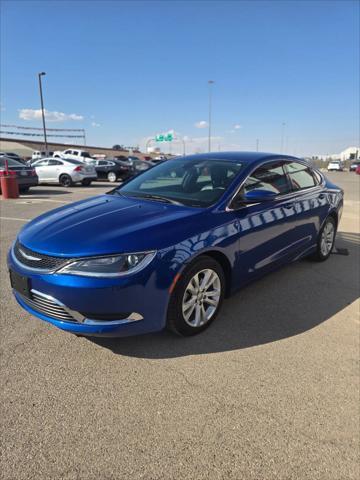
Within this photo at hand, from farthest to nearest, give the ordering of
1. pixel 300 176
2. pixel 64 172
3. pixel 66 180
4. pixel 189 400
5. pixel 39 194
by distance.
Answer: pixel 66 180 < pixel 64 172 < pixel 39 194 < pixel 300 176 < pixel 189 400

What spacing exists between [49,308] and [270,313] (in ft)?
6.91

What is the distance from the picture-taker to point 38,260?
270 centimetres

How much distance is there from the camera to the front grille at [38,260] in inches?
102

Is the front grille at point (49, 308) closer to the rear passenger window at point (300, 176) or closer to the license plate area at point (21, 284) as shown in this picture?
the license plate area at point (21, 284)

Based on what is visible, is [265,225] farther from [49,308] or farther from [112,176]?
[112,176]

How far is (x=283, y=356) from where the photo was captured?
2.96 m

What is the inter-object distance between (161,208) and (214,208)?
1.53 feet

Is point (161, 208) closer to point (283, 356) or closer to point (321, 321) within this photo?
point (283, 356)

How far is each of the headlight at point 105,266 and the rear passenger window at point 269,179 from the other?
1.56 meters

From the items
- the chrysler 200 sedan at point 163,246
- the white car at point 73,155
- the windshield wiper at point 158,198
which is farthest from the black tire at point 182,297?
the white car at point 73,155

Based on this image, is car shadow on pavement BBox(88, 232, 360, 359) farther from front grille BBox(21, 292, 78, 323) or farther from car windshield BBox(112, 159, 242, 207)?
car windshield BBox(112, 159, 242, 207)

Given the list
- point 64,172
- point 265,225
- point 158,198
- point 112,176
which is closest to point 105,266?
point 158,198

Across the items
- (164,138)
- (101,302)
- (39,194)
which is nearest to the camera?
(101,302)

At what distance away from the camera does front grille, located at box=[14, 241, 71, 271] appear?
102 inches
